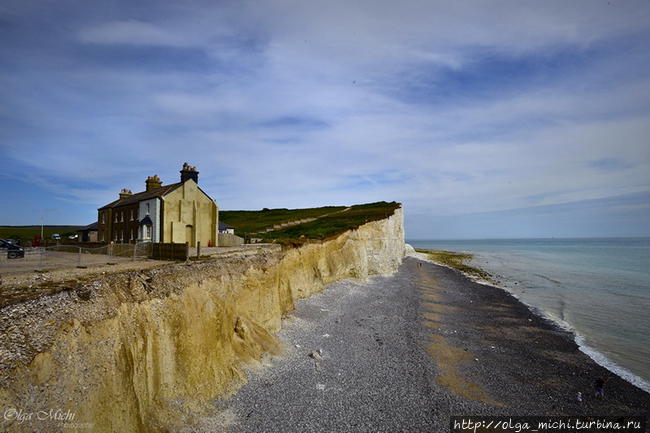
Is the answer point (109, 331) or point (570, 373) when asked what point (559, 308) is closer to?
point (570, 373)

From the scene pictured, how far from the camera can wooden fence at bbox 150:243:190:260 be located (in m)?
17.1

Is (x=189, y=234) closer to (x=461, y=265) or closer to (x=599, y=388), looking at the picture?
(x=599, y=388)

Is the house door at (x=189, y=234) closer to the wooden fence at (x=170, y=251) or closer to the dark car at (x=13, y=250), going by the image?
the wooden fence at (x=170, y=251)

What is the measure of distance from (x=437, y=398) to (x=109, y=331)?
10.5 m

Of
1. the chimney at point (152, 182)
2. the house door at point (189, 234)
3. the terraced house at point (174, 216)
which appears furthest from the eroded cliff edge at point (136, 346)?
the chimney at point (152, 182)

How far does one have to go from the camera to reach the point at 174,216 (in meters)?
28.7

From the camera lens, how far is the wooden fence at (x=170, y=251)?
56.2 ft

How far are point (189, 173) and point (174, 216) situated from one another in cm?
470

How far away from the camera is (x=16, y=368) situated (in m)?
5.96

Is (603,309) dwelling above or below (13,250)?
below

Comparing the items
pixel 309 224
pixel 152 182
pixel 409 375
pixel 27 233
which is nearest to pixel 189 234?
pixel 152 182

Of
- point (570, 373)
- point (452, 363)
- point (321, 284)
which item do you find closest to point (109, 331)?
point (452, 363)

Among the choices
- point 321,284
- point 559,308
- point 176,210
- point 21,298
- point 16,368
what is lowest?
point 559,308

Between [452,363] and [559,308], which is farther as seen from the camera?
[559,308]
